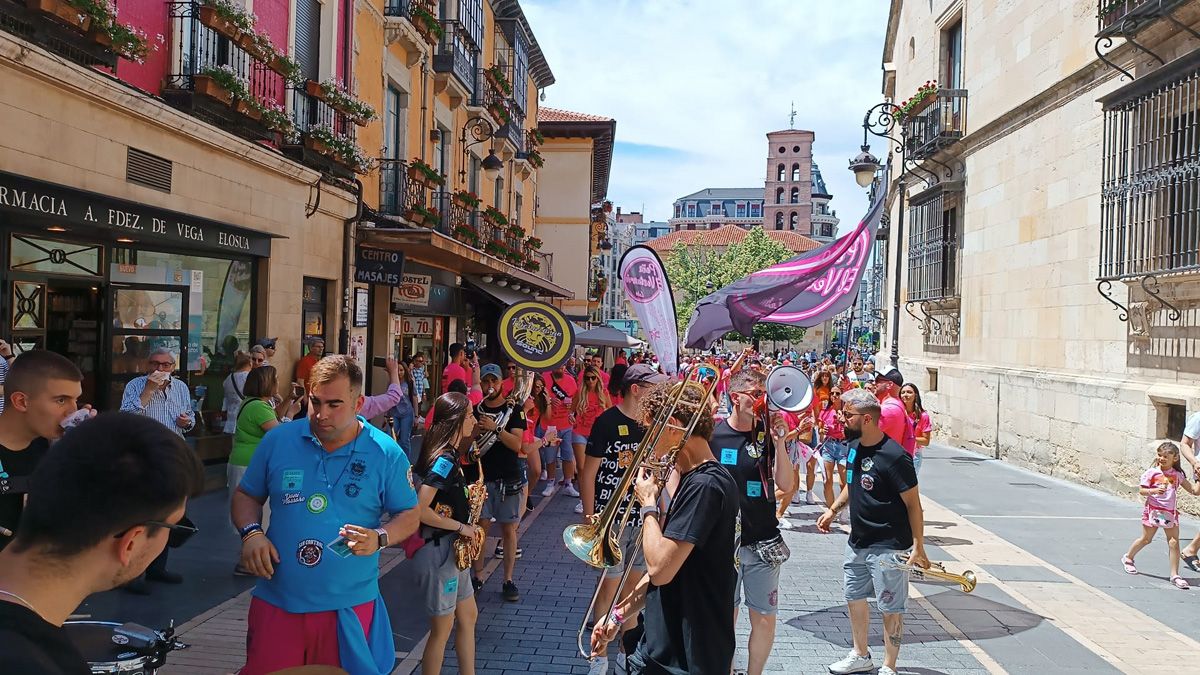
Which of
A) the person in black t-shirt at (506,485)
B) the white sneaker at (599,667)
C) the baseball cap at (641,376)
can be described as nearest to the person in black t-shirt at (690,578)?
the white sneaker at (599,667)

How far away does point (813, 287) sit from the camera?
532 inches

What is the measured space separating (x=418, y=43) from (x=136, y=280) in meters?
9.14

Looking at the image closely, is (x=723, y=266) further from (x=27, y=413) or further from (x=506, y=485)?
(x=27, y=413)

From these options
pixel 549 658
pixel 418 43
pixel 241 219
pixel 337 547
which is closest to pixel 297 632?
pixel 337 547

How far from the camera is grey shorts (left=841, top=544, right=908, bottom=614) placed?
211 inches

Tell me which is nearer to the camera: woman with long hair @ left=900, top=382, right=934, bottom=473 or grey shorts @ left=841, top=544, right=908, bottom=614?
grey shorts @ left=841, top=544, right=908, bottom=614

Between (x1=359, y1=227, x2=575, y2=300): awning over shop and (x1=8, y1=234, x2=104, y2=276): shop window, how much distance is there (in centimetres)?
581

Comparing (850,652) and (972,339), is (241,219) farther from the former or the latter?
(972,339)

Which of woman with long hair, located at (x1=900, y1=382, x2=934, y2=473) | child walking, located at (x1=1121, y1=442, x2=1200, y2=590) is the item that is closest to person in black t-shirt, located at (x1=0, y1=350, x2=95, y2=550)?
woman with long hair, located at (x1=900, y1=382, x2=934, y2=473)

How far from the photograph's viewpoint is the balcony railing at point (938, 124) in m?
19.4

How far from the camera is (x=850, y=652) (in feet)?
18.8

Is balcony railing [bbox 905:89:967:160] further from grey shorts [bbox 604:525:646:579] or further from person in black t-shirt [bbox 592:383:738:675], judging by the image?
person in black t-shirt [bbox 592:383:738:675]

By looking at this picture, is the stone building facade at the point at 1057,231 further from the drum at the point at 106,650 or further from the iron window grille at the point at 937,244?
the drum at the point at 106,650

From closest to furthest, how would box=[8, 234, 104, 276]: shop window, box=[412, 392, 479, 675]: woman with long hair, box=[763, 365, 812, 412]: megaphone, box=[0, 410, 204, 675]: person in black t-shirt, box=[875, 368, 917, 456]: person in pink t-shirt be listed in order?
box=[0, 410, 204, 675]: person in black t-shirt → box=[412, 392, 479, 675]: woman with long hair → box=[875, 368, 917, 456]: person in pink t-shirt → box=[8, 234, 104, 276]: shop window → box=[763, 365, 812, 412]: megaphone
